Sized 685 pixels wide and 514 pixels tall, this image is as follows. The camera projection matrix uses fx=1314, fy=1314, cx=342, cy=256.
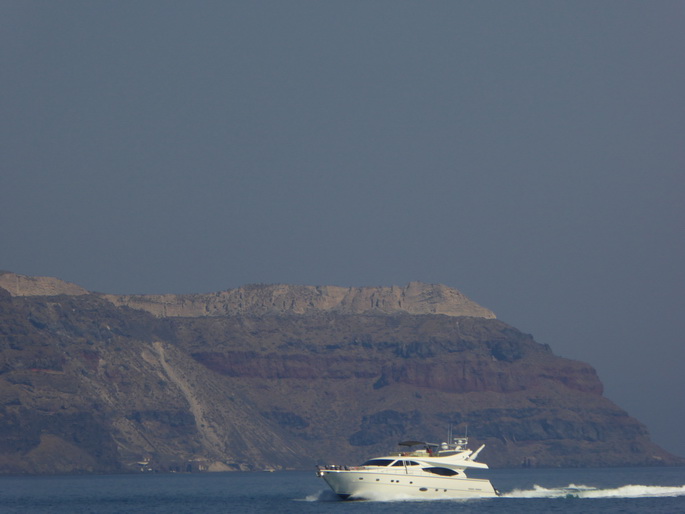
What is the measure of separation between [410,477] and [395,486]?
1946mm

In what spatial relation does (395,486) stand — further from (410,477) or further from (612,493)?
(612,493)

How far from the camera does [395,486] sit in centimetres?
14550

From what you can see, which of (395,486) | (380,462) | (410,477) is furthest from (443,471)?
(380,462)

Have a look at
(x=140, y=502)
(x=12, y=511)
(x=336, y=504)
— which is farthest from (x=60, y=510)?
(x=336, y=504)

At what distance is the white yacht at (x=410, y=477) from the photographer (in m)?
145

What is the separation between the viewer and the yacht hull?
145250 mm

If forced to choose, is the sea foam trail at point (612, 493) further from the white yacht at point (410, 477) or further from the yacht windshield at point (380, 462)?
the yacht windshield at point (380, 462)

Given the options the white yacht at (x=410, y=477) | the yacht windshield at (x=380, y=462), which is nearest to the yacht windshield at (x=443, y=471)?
the white yacht at (x=410, y=477)

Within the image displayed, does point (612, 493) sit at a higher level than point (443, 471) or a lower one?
higher

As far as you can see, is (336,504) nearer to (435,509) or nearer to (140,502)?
(435,509)

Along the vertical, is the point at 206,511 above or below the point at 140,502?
below

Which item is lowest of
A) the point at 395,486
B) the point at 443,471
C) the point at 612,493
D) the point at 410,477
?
the point at 395,486

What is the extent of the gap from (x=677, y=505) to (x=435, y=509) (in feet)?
113

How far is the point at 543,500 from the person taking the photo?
16675 cm
